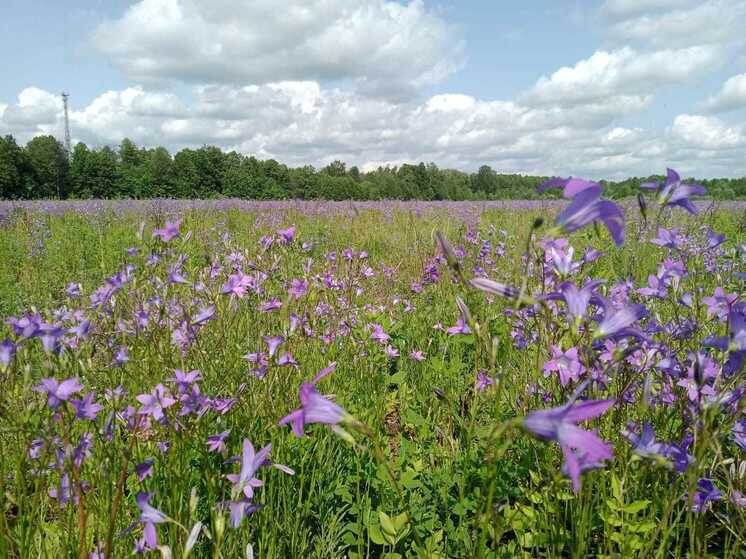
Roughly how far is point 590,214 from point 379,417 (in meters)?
1.70

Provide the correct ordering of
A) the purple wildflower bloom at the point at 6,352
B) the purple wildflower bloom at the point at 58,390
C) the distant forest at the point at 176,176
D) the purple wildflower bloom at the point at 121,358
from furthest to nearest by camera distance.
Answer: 1. the distant forest at the point at 176,176
2. the purple wildflower bloom at the point at 121,358
3. the purple wildflower bloom at the point at 6,352
4. the purple wildflower bloom at the point at 58,390

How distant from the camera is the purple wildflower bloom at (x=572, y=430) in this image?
72 cm

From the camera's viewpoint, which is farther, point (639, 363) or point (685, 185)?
point (639, 363)

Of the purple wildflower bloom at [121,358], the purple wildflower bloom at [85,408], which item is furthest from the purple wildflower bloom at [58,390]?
the purple wildflower bloom at [121,358]

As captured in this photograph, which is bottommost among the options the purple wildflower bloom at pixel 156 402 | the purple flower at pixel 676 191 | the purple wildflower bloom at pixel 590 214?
the purple wildflower bloom at pixel 156 402

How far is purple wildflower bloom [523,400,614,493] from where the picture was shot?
0.72 m

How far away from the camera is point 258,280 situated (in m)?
2.50

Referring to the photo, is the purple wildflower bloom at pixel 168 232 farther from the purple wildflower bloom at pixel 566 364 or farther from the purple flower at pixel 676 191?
the purple flower at pixel 676 191

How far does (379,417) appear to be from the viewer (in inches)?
95.0

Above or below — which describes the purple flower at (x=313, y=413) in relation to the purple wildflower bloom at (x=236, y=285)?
below

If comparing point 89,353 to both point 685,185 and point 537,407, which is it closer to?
point 537,407

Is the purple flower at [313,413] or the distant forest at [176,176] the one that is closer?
the purple flower at [313,413]

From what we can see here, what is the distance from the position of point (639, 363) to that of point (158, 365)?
1780 millimetres

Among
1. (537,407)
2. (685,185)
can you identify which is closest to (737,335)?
(685,185)
